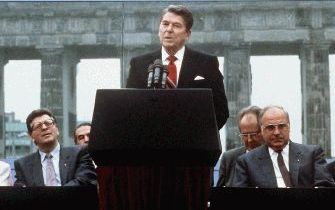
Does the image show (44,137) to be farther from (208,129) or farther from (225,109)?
(208,129)

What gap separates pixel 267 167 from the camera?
14.0ft

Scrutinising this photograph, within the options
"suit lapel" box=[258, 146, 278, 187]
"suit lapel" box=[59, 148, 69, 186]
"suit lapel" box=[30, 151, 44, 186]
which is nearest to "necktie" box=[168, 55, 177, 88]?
"suit lapel" box=[258, 146, 278, 187]

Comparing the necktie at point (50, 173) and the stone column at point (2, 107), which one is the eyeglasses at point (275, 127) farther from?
the stone column at point (2, 107)

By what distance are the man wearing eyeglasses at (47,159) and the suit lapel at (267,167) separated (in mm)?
1049

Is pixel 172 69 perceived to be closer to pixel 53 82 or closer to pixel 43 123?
pixel 43 123

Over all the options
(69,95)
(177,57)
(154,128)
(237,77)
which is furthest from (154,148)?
(69,95)

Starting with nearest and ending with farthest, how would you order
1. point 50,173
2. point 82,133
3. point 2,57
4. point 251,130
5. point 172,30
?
point 172,30
point 50,173
point 251,130
point 82,133
point 2,57

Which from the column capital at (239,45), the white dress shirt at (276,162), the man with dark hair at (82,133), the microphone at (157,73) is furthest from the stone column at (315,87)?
the microphone at (157,73)

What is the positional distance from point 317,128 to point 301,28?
12.5 feet

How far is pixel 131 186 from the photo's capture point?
8.56ft

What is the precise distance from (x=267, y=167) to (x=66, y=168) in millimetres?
1275

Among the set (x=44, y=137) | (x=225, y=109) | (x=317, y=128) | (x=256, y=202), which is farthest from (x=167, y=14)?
(x=317, y=128)

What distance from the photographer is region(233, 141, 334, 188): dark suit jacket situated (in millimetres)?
4172

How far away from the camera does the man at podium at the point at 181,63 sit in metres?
3.65
